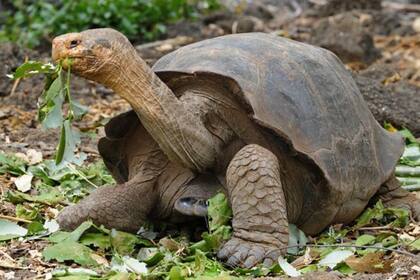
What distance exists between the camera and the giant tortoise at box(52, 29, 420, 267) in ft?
12.9

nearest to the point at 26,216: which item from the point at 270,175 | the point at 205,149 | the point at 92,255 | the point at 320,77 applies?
the point at 92,255

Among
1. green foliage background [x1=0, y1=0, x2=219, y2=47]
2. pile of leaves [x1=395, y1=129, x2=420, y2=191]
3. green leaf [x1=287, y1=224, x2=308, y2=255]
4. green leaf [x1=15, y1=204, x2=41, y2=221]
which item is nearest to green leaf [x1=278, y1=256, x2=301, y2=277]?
green leaf [x1=287, y1=224, x2=308, y2=255]

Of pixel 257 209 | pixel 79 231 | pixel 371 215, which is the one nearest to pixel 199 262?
pixel 257 209

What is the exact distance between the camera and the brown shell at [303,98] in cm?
418

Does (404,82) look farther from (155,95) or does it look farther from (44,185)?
(155,95)

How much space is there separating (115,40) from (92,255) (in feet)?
3.02

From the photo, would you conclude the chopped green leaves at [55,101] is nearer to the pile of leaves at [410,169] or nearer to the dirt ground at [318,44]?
the dirt ground at [318,44]

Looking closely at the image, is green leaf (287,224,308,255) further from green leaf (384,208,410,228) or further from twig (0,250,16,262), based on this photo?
twig (0,250,16,262)

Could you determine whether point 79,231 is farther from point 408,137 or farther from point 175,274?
point 408,137

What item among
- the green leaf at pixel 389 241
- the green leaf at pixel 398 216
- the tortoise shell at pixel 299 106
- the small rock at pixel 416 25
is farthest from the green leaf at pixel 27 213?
the small rock at pixel 416 25

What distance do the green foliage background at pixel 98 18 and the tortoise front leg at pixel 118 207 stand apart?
4963 mm

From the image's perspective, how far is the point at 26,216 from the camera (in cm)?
447

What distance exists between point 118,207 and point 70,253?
1.72 ft

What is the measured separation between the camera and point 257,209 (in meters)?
3.98
